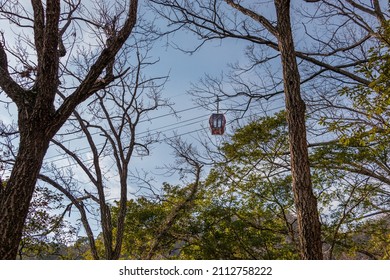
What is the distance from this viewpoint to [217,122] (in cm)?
620

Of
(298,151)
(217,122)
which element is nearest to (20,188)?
(298,151)

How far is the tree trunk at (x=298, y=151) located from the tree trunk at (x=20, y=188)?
2.39 meters

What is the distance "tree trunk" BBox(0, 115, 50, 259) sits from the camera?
112 inches

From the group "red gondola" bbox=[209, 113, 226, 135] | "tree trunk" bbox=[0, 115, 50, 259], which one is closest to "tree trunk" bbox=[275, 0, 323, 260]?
"red gondola" bbox=[209, 113, 226, 135]

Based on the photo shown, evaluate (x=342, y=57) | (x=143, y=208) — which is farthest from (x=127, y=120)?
(x=342, y=57)

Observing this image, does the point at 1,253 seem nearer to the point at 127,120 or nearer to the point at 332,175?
the point at 127,120

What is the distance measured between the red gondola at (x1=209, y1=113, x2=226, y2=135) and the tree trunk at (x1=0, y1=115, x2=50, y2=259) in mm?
3373

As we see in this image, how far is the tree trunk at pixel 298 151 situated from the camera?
3475 mm

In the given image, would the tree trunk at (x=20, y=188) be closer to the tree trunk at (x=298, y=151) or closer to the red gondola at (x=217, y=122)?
the tree trunk at (x=298, y=151)

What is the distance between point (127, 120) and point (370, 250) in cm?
496

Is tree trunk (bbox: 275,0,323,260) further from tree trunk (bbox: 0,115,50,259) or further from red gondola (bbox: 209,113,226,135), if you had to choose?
tree trunk (bbox: 0,115,50,259)

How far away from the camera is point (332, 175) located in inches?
240

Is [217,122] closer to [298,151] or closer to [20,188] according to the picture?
[298,151]

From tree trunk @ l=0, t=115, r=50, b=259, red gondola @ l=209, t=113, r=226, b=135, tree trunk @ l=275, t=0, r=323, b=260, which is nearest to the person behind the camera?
tree trunk @ l=0, t=115, r=50, b=259
